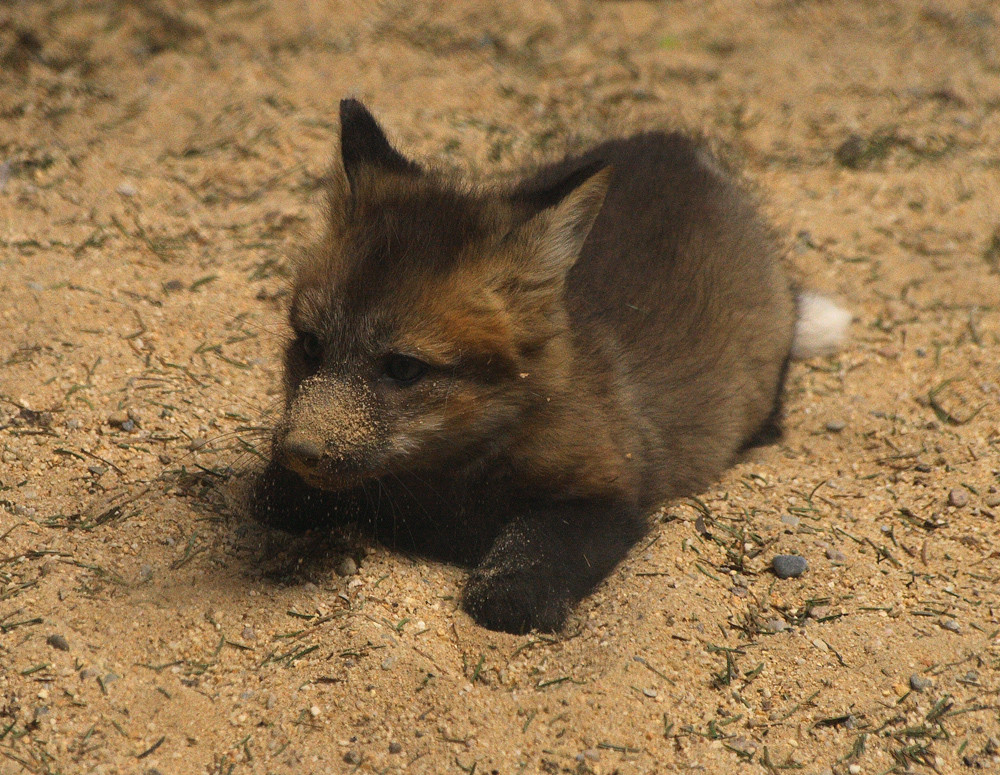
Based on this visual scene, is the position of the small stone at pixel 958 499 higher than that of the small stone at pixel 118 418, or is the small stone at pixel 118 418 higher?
the small stone at pixel 118 418

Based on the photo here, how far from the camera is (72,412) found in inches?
185

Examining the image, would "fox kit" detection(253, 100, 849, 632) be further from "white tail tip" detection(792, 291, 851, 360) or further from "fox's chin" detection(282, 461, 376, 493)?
"white tail tip" detection(792, 291, 851, 360)

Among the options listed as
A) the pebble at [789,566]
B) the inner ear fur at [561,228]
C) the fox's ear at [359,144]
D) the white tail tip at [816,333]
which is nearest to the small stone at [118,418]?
the fox's ear at [359,144]

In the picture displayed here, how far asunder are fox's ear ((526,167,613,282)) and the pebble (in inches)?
59.1

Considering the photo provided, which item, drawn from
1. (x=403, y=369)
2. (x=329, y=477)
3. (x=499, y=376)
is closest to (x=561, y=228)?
(x=499, y=376)

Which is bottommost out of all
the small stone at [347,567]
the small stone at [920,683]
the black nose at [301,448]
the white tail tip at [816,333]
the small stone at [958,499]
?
the white tail tip at [816,333]

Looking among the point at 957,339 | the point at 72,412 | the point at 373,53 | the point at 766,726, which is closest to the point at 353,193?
the point at 72,412

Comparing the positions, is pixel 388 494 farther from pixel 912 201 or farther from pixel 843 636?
pixel 912 201

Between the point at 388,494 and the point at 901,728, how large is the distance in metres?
2.05

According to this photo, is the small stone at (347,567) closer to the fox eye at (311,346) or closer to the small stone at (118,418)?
the fox eye at (311,346)

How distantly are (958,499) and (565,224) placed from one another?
7.43 feet

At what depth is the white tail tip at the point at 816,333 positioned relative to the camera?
20.6 feet

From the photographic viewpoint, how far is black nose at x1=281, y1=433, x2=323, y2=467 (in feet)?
11.8

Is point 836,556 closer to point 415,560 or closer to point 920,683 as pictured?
point 920,683
